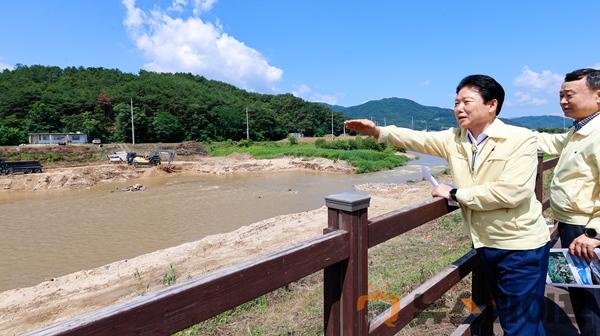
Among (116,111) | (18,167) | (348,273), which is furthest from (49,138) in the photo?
(348,273)

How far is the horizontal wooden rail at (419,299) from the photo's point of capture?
1789mm

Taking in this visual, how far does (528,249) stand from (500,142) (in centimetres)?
54

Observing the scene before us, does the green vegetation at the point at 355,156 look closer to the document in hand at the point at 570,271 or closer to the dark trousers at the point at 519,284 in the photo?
the document in hand at the point at 570,271

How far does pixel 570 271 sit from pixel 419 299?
2.70 feet

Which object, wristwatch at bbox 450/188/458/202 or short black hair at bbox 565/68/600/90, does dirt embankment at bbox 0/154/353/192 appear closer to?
wristwatch at bbox 450/188/458/202

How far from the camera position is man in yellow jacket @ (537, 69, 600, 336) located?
193 cm

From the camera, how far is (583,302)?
2.15 m

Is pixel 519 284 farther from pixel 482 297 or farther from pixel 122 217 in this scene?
pixel 122 217

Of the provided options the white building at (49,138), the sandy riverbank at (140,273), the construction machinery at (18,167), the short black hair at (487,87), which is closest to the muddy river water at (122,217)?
the sandy riverbank at (140,273)

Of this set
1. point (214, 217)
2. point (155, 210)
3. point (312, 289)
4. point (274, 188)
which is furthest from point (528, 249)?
point (274, 188)

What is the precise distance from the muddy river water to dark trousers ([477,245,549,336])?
8.60 meters

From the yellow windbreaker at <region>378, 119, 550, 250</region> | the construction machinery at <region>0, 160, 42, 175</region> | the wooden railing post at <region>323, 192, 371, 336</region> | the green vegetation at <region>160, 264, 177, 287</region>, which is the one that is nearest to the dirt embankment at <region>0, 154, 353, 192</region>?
the construction machinery at <region>0, 160, 42, 175</region>

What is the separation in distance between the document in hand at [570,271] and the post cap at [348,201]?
1.27m

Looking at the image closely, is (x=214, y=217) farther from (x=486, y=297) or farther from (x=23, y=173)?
(x=23, y=173)
